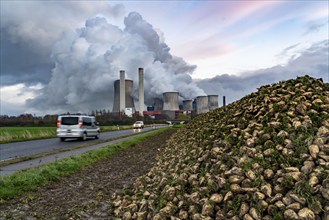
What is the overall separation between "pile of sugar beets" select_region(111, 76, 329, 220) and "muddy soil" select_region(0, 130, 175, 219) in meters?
0.45

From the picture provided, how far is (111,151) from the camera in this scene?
509 inches

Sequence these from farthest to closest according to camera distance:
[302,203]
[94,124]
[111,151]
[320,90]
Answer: [94,124] < [111,151] < [320,90] < [302,203]

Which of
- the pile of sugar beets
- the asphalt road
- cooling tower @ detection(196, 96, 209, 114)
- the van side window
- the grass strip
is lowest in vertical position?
the asphalt road

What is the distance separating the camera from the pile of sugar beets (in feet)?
11.0

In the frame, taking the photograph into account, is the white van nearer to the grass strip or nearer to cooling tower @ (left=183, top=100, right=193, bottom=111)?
the grass strip

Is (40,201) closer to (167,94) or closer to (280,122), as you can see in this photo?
(280,122)

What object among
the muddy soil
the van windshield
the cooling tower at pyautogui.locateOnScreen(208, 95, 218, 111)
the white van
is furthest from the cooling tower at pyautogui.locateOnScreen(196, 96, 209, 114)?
the muddy soil

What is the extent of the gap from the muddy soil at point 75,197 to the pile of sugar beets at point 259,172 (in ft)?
1.46

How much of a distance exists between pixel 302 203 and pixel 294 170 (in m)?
0.53

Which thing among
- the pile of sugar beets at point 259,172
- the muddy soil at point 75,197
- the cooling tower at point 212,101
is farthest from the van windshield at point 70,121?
the cooling tower at point 212,101

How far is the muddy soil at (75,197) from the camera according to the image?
470cm

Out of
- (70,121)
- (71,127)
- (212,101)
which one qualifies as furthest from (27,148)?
(212,101)

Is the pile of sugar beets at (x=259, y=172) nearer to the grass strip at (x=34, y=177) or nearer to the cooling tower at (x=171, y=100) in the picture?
the grass strip at (x=34, y=177)

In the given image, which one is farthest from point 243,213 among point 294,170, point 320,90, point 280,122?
point 320,90
